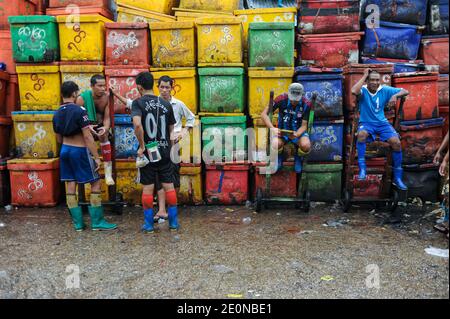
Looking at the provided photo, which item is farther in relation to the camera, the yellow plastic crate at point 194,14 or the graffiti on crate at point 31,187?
the yellow plastic crate at point 194,14

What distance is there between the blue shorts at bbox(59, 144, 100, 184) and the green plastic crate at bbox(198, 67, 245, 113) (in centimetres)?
199

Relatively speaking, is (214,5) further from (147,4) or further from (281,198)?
(281,198)

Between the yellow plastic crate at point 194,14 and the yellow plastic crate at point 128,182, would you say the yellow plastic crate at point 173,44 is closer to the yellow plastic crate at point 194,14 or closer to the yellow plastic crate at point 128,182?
the yellow plastic crate at point 194,14

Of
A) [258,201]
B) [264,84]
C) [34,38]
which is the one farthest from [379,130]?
[34,38]

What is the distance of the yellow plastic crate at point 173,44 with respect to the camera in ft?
20.4

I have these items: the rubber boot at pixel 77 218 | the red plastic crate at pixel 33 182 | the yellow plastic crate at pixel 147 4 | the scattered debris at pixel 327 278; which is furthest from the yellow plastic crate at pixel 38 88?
the scattered debris at pixel 327 278

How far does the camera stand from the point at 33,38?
6.23 metres

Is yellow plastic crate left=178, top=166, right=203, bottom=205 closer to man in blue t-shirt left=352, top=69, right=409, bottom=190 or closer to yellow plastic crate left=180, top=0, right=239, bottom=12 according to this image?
man in blue t-shirt left=352, top=69, right=409, bottom=190

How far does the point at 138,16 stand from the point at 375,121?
13.4ft

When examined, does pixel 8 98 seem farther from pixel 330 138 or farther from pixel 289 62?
pixel 330 138

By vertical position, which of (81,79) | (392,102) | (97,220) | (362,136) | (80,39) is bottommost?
(97,220)

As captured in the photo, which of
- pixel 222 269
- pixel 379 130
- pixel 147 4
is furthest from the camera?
pixel 147 4

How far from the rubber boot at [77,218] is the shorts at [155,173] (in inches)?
34.9

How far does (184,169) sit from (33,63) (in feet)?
9.08
